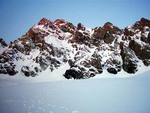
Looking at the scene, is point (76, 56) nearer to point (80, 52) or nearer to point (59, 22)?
point (80, 52)

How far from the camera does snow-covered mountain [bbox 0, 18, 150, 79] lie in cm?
7631

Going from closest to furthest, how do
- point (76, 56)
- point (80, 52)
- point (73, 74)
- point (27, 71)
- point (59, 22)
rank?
point (73, 74) < point (27, 71) < point (76, 56) < point (80, 52) < point (59, 22)

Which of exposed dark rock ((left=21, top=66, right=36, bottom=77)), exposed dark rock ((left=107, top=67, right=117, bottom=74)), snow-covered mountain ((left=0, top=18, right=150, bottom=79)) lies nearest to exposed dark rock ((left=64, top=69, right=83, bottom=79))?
snow-covered mountain ((left=0, top=18, right=150, bottom=79))

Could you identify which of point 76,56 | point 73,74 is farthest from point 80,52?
point 73,74

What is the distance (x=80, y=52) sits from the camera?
281 ft

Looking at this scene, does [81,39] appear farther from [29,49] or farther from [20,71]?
[20,71]

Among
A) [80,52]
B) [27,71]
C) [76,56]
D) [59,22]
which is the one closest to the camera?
[27,71]

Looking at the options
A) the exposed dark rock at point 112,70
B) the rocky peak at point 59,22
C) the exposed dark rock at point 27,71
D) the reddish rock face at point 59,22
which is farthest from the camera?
the reddish rock face at point 59,22

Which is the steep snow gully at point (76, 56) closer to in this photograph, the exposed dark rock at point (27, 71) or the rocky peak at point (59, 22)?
the exposed dark rock at point (27, 71)

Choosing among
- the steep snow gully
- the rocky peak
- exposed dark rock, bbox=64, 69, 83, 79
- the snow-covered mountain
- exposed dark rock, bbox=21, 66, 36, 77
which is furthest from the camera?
the rocky peak

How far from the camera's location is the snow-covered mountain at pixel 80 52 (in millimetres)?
76312

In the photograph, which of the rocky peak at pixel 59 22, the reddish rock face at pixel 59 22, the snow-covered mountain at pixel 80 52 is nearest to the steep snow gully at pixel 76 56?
the snow-covered mountain at pixel 80 52

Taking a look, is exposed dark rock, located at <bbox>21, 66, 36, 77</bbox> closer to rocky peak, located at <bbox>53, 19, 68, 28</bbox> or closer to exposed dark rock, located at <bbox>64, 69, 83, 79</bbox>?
exposed dark rock, located at <bbox>64, 69, 83, 79</bbox>

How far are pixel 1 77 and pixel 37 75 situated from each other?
15289mm
